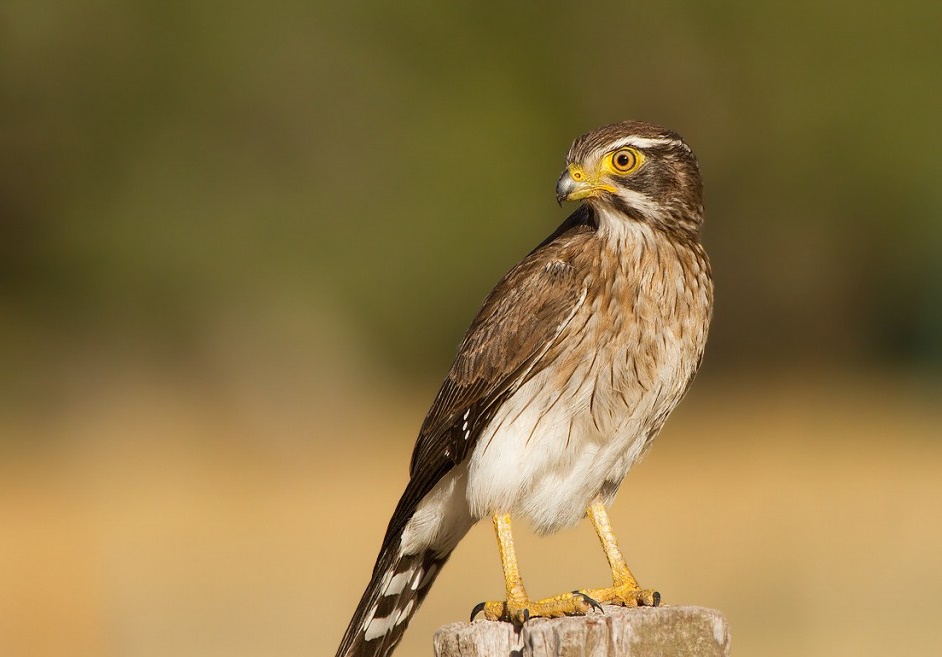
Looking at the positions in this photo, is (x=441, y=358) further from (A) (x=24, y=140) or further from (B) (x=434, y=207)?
(A) (x=24, y=140)

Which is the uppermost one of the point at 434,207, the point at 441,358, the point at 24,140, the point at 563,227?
the point at 24,140

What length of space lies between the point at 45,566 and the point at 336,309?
5.57 metres

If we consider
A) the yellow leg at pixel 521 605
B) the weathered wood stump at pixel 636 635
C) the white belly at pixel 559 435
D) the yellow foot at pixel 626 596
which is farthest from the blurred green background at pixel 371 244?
the weathered wood stump at pixel 636 635

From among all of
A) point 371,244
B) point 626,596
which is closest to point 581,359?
point 626,596

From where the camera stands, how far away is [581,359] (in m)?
5.50

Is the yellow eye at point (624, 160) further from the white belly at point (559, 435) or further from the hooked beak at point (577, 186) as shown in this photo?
the white belly at point (559, 435)

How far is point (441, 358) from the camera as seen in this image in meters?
22.1

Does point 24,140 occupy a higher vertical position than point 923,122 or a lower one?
higher

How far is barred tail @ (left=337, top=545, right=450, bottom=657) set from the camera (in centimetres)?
574

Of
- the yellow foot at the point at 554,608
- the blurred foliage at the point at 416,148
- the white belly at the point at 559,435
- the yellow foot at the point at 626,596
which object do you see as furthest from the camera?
the blurred foliage at the point at 416,148

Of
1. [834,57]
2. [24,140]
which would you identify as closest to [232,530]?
[24,140]

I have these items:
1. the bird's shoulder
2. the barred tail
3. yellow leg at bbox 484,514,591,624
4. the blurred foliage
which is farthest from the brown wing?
the blurred foliage

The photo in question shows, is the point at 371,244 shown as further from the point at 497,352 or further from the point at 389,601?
the point at 497,352

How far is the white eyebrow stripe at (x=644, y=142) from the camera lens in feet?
18.3
